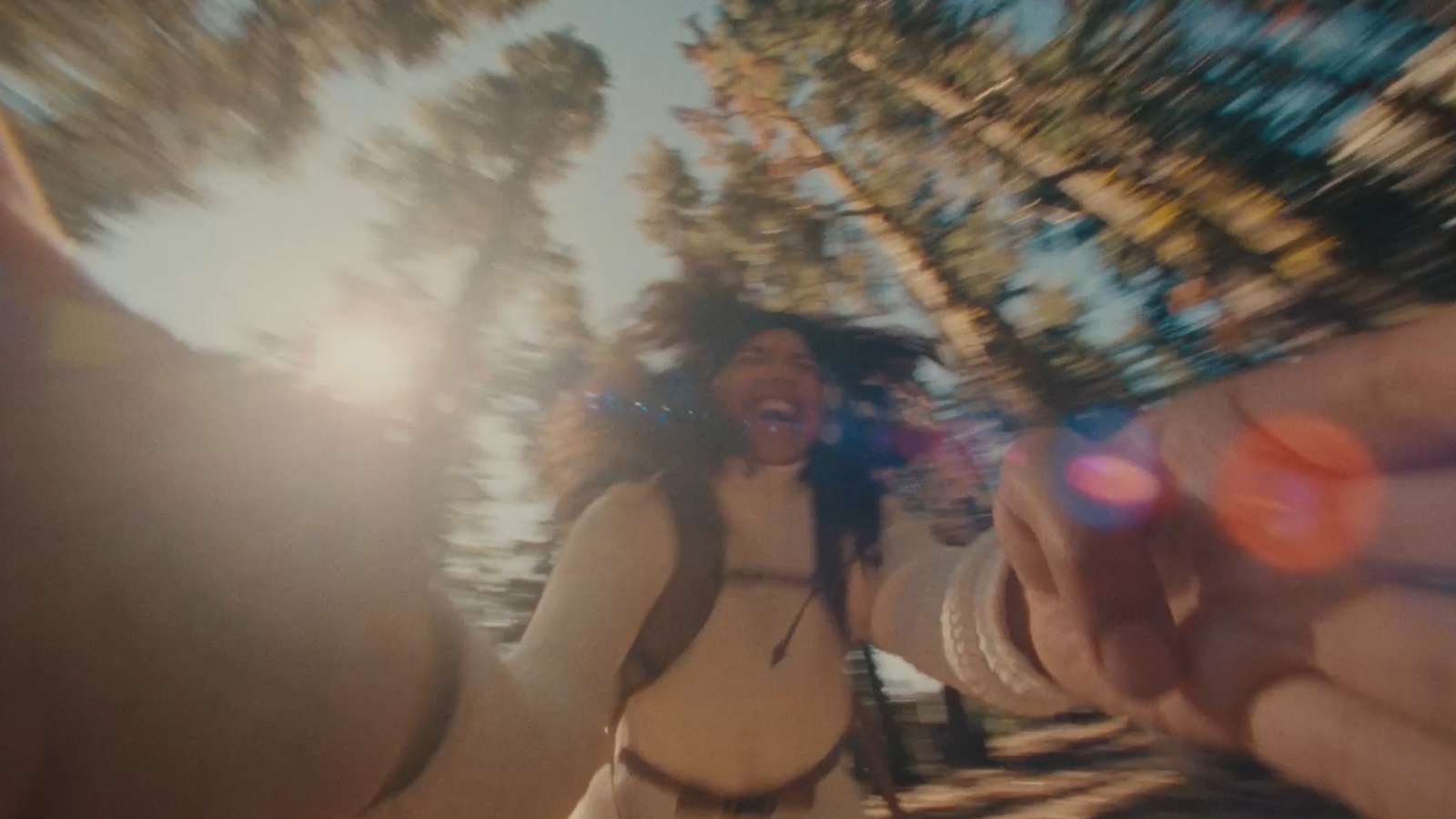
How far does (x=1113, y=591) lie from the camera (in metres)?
0.71

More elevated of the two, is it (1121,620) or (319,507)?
(319,507)

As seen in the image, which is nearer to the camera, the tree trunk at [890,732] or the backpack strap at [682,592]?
the backpack strap at [682,592]

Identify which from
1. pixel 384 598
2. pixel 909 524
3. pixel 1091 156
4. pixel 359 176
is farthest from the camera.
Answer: pixel 359 176

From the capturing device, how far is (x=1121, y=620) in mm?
710

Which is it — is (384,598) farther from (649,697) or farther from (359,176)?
(359,176)

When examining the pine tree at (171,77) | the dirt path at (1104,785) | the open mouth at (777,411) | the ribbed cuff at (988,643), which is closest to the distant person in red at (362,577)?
Answer: the ribbed cuff at (988,643)

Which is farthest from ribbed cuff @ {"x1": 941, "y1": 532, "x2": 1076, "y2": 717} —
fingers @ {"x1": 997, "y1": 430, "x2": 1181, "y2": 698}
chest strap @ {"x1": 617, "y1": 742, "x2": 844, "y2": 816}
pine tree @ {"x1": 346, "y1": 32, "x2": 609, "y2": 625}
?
pine tree @ {"x1": 346, "y1": 32, "x2": 609, "y2": 625}

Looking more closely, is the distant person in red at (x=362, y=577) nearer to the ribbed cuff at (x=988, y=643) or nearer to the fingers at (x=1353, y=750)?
the fingers at (x=1353, y=750)

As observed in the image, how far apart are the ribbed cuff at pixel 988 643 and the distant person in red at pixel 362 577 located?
0.33m

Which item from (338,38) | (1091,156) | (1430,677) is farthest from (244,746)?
(338,38)

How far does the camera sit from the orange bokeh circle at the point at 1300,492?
601 millimetres

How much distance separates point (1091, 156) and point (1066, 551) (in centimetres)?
361

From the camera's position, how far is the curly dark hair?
2182mm

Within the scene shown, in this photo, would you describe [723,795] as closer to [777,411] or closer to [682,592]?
[682,592]
